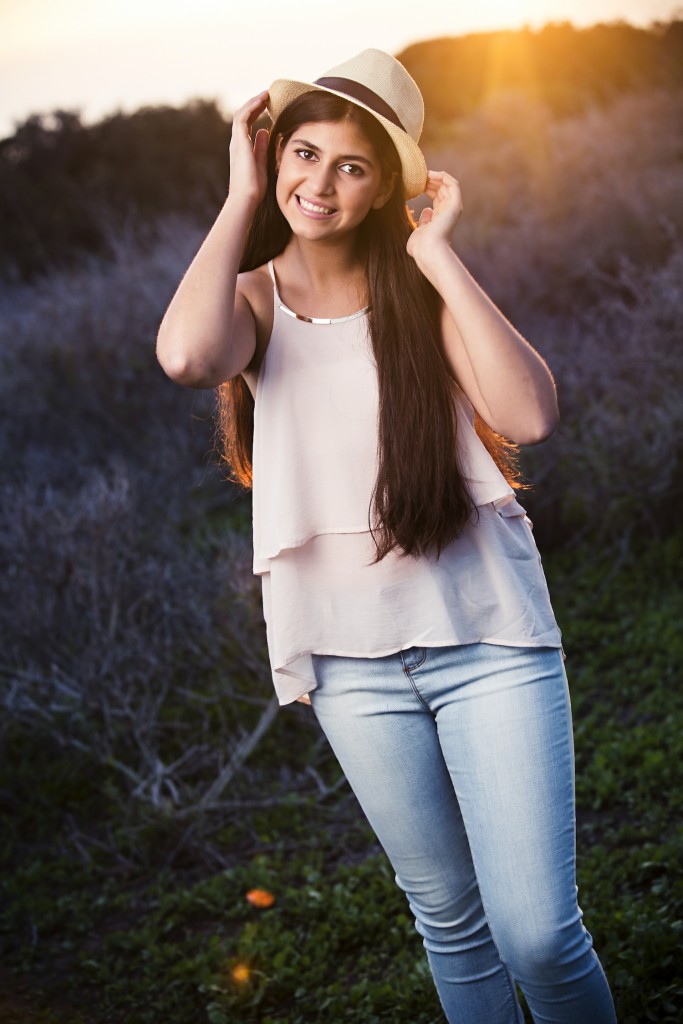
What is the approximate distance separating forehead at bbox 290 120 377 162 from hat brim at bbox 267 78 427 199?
45 mm

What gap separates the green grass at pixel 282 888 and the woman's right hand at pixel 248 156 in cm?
214

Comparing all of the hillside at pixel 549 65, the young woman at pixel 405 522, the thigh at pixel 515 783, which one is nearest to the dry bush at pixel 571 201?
the hillside at pixel 549 65

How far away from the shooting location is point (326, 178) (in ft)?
6.56

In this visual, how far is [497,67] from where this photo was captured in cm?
1911

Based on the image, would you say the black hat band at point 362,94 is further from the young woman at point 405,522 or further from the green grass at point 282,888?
the green grass at point 282,888

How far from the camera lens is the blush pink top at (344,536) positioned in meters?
1.93

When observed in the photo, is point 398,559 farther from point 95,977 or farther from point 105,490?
point 105,490

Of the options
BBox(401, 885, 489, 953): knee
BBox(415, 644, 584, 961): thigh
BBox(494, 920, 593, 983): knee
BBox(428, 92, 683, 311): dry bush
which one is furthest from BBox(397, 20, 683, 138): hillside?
BBox(494, 920, 593, 983): knee

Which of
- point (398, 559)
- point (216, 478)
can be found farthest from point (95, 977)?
point (216, 478)

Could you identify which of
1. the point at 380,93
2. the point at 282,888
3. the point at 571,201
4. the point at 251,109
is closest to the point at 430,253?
the point at 380,93

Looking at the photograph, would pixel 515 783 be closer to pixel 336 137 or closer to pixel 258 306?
pixel 258 306

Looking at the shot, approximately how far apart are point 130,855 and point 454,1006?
252cm

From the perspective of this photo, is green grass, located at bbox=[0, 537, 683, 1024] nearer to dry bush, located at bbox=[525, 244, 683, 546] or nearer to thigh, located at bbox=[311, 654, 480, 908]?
thigh, located at bbox=[311, 654, 480, 908]

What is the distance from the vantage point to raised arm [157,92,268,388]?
6.26 ft
